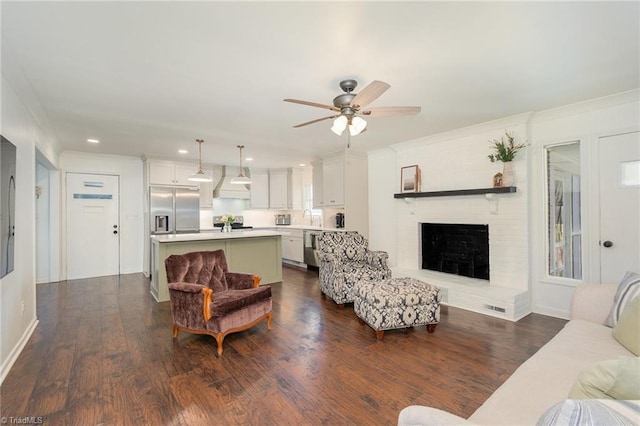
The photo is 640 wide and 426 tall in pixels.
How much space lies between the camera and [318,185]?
21.8 feet

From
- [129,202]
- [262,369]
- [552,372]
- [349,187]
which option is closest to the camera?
[552,372]

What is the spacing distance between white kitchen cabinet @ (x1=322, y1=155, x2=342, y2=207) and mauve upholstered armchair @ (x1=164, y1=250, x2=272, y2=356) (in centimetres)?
294

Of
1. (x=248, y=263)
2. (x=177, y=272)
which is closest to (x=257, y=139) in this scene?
(x=248, y=263)

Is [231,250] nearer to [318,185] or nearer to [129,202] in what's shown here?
[318,185]

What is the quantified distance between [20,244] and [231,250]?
8.32 feet

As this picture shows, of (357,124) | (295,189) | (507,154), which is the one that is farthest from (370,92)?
(295,189)

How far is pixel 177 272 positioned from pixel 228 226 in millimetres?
1900

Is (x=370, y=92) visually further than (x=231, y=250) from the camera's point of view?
No

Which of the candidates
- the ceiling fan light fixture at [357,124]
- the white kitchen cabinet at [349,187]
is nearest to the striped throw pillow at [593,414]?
the ceiling fan light fixture at [357,124]

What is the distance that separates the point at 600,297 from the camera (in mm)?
2320

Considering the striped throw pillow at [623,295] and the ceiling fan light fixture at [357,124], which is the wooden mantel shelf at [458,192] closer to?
the striped throw pillow at [623,295]

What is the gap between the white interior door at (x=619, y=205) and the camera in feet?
10.2

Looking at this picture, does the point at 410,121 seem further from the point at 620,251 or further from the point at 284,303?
the point at 284,303

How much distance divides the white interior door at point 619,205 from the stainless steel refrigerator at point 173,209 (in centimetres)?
663
